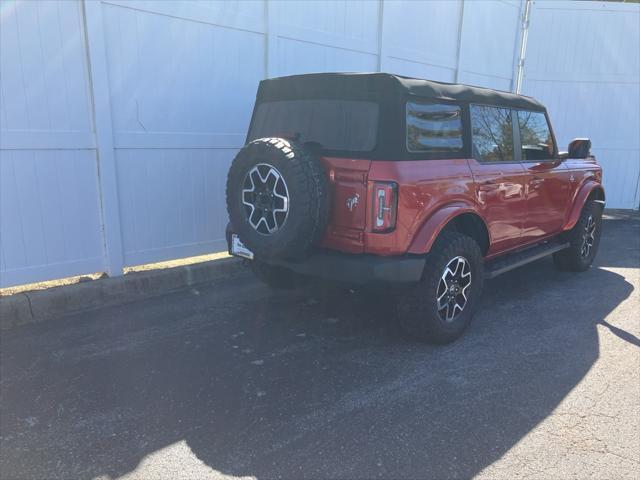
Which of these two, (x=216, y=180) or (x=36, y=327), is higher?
(x=216, y=180)

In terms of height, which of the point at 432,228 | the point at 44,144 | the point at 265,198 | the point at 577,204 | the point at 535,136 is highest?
the point at 535,136

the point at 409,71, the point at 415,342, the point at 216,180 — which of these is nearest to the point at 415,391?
the point at 415,342

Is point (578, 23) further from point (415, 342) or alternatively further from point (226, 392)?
point (226, 392)

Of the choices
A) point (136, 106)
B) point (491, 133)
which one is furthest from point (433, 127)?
point (136, 106)

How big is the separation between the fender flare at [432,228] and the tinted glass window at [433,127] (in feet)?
1.56

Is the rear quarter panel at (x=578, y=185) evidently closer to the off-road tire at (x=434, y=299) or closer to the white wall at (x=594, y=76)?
the off-road tire at (x=434, y=299)

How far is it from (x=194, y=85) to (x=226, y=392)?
3526 millimetres

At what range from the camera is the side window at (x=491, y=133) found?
162 inches

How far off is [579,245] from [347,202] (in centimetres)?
371

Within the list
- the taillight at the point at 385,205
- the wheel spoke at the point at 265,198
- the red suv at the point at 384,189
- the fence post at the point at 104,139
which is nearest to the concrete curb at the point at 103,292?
the fence post at the point at 104,139

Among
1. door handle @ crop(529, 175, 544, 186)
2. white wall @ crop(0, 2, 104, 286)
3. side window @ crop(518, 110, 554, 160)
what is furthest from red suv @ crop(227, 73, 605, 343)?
white wall @ crop(0, 2, 104, 286)

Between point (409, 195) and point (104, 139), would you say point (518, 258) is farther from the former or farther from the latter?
point (104, 139)

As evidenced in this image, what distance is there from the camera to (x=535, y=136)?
5.00 metres

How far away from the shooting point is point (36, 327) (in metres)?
4.12
